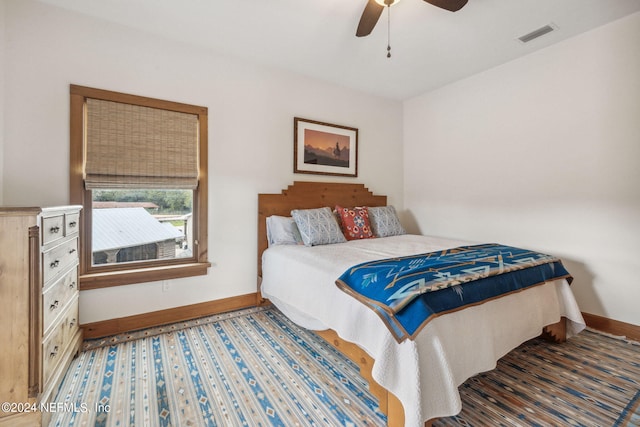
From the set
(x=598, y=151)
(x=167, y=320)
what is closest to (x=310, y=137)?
(x=167, y=320)

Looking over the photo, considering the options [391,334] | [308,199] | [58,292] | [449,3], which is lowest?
[391,334]

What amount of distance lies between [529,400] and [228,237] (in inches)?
106

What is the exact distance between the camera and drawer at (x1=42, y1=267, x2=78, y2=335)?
1.57 m

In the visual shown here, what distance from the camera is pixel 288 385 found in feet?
5.88

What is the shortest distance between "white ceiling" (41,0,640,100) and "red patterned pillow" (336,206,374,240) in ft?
5.42

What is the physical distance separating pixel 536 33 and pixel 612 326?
2706mm

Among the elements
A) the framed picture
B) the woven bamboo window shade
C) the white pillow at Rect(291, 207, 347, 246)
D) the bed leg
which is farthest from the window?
the bed leg

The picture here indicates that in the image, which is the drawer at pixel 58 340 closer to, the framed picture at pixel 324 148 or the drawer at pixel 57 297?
the drawer at pixel 57 297

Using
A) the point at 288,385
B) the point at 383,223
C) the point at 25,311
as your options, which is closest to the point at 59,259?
the point at 25,311

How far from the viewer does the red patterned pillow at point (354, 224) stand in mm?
3234

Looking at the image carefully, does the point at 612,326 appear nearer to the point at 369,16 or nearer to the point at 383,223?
the point at 383,223

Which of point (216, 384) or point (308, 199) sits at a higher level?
point (308, 199)

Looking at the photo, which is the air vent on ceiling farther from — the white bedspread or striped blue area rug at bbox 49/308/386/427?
striped blue area rug at bbox 49/308/386/427

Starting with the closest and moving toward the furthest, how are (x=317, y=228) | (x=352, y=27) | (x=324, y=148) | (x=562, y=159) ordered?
(x=352, y=27), (x=562, y=159), (x=317, y=228), (x=324, y=148)
